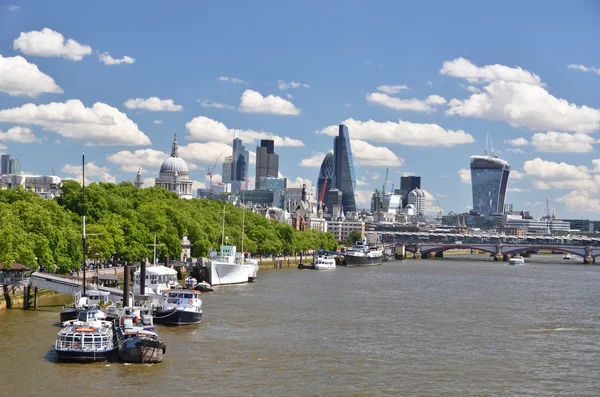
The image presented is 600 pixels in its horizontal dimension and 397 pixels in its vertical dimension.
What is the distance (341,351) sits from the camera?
5681 centimetres

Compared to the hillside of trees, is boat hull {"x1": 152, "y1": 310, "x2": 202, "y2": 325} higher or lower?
lower

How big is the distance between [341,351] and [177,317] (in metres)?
14.0

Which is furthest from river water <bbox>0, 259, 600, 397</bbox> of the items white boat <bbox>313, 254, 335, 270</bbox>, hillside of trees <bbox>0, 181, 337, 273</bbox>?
white boat <bbox>313, 254, 335, 270</bbox>

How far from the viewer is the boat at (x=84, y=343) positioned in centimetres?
5012

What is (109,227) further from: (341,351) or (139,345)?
(139,345)

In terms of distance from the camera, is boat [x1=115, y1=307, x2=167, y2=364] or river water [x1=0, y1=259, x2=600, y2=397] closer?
river water [x1=0, y1=259, x2=600, y2=397]

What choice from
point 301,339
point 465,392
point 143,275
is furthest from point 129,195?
point 465,392

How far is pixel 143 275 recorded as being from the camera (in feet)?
247

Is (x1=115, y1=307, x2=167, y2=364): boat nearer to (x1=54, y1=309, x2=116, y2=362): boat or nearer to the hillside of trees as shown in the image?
(x1=54, y1=309, x2=116, y2=362): boat

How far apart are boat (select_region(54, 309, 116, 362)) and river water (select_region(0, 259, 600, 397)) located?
86 centimetres

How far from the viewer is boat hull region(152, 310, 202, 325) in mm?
65688

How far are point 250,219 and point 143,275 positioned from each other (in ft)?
338

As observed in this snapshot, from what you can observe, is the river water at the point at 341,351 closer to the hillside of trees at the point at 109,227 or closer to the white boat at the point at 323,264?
the hillside of trees at the point at 109,227

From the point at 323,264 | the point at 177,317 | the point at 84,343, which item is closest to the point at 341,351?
the point at 177,317
